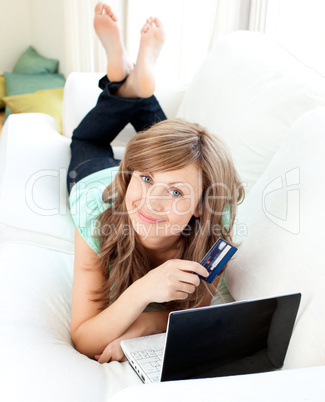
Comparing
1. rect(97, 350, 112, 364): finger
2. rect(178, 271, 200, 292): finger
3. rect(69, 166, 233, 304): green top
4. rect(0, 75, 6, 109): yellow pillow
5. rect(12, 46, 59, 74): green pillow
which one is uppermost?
rect(178, 271, 200, 292): finger

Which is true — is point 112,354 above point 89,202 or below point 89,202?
below

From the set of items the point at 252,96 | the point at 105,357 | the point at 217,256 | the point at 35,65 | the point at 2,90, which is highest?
the point at 252,96

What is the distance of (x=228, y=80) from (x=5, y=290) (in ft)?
3.02

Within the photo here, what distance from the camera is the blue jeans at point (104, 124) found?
4.89 feet

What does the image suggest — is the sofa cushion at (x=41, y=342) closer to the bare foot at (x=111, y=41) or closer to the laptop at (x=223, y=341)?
the laptop at (x=223, y=341)

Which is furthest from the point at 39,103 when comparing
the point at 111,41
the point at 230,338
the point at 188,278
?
the point at 230,338

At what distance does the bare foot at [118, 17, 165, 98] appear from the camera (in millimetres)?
1486

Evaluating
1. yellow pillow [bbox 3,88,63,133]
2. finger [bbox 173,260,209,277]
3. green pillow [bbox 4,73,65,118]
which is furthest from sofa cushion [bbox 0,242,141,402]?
green pillow [bbox 4,73,65,118]

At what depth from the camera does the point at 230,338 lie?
0.79 metres

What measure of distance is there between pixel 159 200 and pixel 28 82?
8.11ft

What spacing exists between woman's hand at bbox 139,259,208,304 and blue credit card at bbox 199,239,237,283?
0.6 inches

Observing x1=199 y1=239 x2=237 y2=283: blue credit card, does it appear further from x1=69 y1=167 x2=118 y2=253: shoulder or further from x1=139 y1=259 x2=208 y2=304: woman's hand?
x1=69 y1=167 x2=118 y2=253: shoulder

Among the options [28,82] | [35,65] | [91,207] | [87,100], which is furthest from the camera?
[35,65]

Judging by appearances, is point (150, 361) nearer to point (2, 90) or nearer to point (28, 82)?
point (28, 82)
